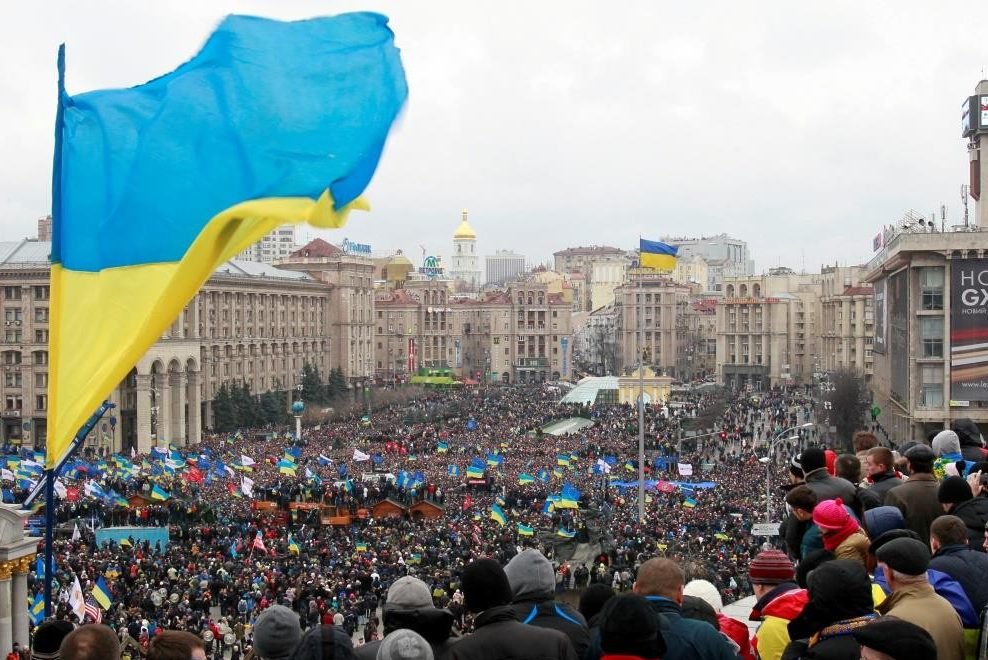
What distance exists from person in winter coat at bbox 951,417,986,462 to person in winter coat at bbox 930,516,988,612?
180 inches

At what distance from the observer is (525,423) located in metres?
58.6

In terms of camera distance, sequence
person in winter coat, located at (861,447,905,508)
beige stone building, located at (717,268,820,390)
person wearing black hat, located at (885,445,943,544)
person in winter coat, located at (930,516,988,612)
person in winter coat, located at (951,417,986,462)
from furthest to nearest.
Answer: beige stone building, located at (717,268,820,390), person in winter coat, located at (951,417,986,462), person in winter coat, located at (861,447,905,508), person wearing black hat, located at (885,445,943,544), person in winter coat, located at (930,516,988,612)

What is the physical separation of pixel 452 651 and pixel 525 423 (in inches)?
2112

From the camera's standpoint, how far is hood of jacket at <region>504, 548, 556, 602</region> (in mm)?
5625

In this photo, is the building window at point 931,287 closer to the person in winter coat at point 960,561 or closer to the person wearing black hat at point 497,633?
the person in winter coat at point 960,561

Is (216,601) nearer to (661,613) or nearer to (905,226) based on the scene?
(661,613)

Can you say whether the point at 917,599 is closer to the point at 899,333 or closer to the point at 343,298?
the point at 899,333

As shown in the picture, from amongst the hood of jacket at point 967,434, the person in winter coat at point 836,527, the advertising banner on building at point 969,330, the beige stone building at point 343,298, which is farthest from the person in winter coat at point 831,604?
the beige stone building at point 343,298

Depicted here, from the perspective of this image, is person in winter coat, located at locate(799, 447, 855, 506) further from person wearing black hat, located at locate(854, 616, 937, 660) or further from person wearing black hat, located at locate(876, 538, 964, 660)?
person wearing black hat, located at locate(854, 616, 937, 660)

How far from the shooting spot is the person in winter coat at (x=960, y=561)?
21.2 feet

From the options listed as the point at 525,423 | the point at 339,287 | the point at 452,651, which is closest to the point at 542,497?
→ the point at 525,423

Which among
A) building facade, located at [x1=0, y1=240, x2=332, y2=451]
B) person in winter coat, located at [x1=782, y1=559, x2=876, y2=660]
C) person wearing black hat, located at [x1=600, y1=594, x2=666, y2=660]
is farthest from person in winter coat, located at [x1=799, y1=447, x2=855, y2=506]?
building facade, located at [x1=0, y1=240, x2=332, y2=451]

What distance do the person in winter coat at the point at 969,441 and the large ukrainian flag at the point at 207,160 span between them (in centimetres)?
682

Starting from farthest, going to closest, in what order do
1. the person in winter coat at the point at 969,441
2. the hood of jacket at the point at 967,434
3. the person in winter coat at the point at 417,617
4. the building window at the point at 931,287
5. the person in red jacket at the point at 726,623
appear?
the building window at the point at 931,287
the hood of jacket at the point at 967,434
the person in winter coat at the point at 969,441
the person in red jacket at the point at 726,623
the person in winter coat at the point at 417,617
